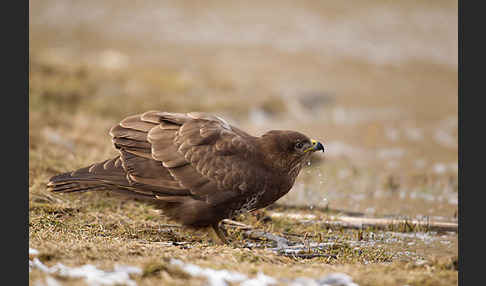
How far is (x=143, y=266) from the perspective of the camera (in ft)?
12.6

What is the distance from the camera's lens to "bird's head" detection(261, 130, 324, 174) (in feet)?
16.9

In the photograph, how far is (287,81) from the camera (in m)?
14.8

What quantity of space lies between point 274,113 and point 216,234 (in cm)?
746

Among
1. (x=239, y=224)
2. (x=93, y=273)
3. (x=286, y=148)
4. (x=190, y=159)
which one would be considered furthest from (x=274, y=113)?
(x=93, y=273)

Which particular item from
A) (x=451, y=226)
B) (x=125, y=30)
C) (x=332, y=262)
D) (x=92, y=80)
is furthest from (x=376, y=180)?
(x=125, y=30)

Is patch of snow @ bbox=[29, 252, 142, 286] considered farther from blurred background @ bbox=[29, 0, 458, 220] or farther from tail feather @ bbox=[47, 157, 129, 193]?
blurred background @ bbox=[29, 0, 458, 220]

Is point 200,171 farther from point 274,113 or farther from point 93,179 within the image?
point 274,113

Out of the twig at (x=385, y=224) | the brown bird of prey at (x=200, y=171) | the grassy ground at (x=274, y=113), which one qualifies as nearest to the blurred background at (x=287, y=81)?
the grassy ground at (x=274, y=113)

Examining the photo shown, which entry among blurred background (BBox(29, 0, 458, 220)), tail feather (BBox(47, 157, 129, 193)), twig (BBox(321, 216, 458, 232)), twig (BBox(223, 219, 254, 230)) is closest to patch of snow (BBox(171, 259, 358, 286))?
tail feather (BBox(47, 157, 129, 193))

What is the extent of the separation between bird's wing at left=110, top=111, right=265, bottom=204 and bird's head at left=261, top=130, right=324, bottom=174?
156 millimetres

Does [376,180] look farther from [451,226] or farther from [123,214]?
[123,214]

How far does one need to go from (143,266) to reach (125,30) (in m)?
15.9

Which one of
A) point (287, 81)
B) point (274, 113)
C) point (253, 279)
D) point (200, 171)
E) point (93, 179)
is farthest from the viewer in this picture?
point (287, 81)

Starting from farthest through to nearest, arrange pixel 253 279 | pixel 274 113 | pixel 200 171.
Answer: pixel 274 113 < pixel 200 171 < pixel 253 279
